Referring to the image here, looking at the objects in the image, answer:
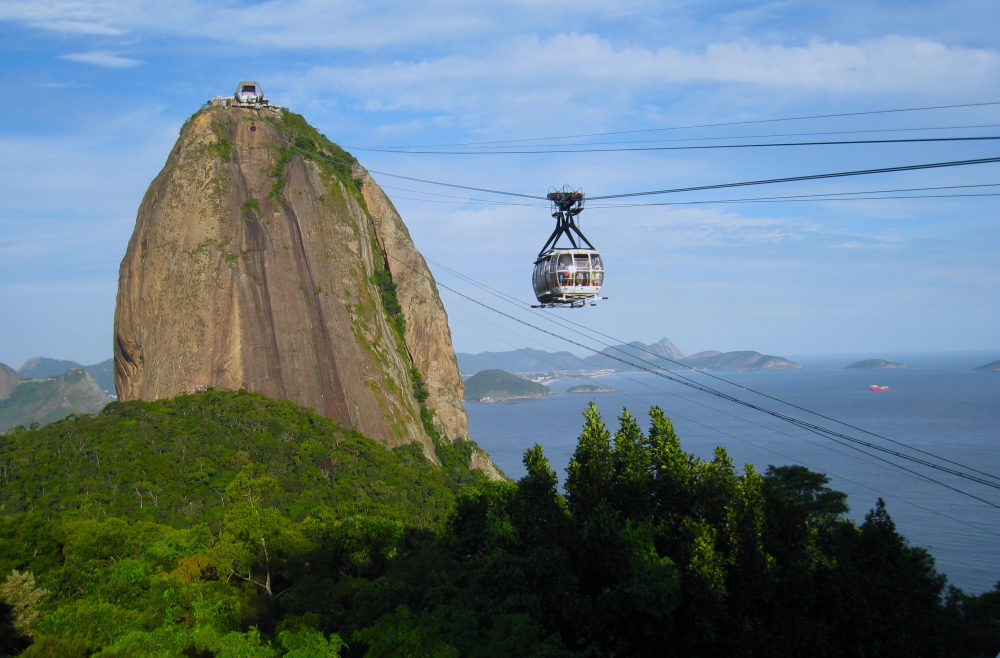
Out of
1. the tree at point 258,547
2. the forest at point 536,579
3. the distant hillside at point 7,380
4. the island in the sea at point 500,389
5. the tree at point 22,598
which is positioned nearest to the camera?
the forest at point 536,579

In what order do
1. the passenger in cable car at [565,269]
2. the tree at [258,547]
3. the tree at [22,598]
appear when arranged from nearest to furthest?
the tree at [22,598] < the passenger in cable car at [565,269] < the tree at [258,547]

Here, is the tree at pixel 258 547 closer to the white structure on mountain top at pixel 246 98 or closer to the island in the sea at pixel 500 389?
the white structure on mountain top at pixel 246 98

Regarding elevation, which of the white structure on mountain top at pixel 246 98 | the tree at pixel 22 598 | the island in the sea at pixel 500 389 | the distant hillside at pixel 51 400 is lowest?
the island in the sea at pixel 500 389

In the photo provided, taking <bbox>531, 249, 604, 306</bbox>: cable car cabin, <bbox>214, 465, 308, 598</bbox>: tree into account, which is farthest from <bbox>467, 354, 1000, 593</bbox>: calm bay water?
<bbox>214, 465, 308, 598</bbox>: tree

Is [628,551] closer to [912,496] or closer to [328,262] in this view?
[328,262]

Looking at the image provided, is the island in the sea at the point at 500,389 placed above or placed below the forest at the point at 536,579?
below

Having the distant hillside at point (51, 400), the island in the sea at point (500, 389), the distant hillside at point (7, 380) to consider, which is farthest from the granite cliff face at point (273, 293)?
the distant hillside at point (7, 380)
